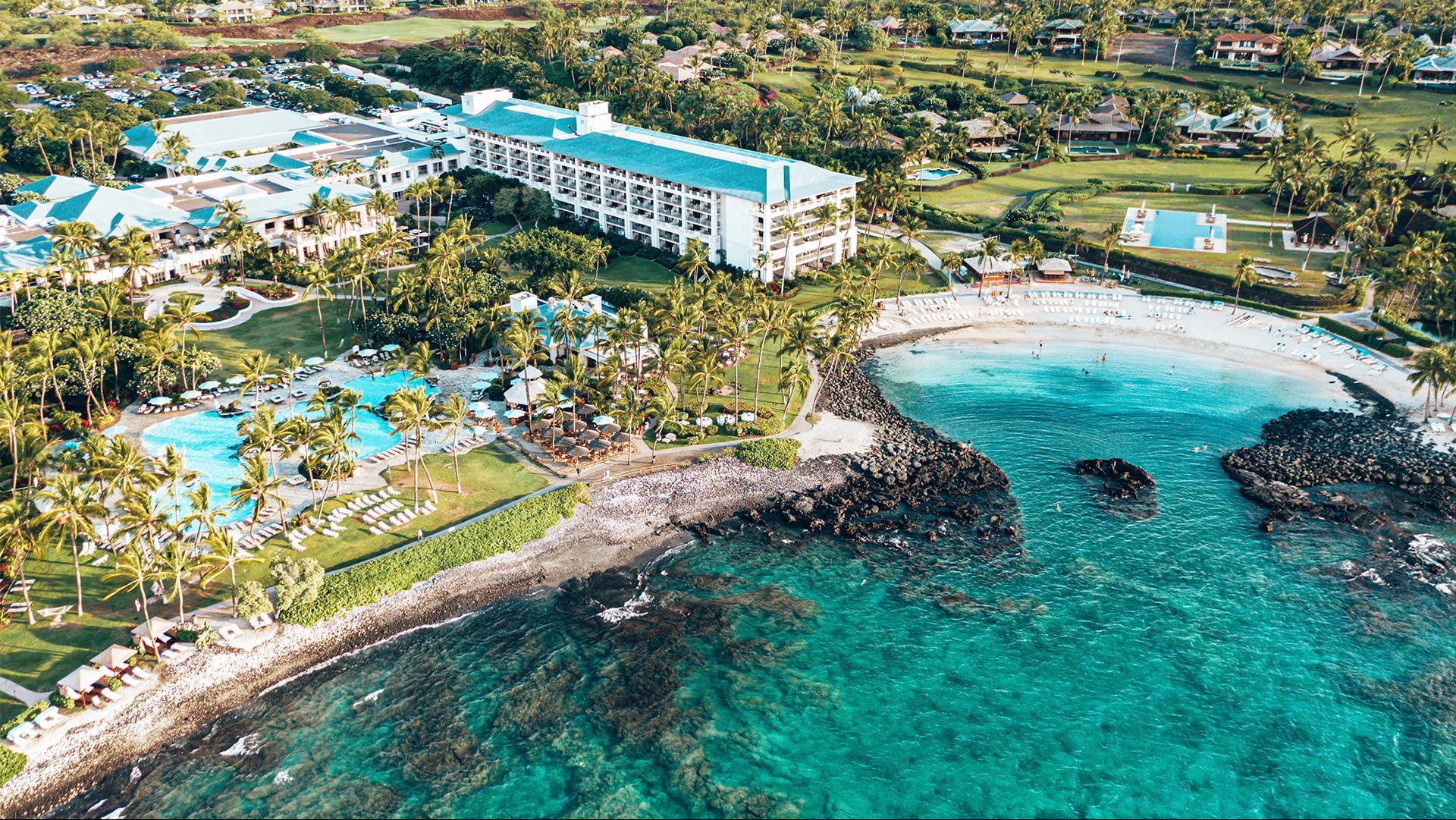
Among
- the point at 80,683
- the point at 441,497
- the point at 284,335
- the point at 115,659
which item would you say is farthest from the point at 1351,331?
the point at 80,683

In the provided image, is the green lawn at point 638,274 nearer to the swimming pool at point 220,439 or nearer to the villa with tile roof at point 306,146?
the swimming pool at point 220,439

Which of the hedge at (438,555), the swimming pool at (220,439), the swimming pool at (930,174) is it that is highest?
the swimming pool at (930,174)

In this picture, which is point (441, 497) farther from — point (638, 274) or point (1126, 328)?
point (1126, 328)

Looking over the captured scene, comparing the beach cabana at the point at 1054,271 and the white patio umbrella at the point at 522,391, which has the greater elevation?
the beach cabana at the point at 1054,271

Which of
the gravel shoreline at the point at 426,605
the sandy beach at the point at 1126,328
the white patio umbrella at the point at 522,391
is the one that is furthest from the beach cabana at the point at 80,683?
the sandy beach at the point at 1126,328

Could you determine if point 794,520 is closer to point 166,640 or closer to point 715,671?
point 715,671

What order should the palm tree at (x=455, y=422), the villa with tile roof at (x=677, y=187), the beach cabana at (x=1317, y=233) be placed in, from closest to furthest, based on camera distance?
1. the palm tree at (x=455, y=422)
2. the villa with tile roof at (x=677, y=187)
3. the beach cabana at (x=1317, y=233)

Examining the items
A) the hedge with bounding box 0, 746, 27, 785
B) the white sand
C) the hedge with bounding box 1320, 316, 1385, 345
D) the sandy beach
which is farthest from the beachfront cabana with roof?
the hedge with bounding box 0, 746, 27, 785
